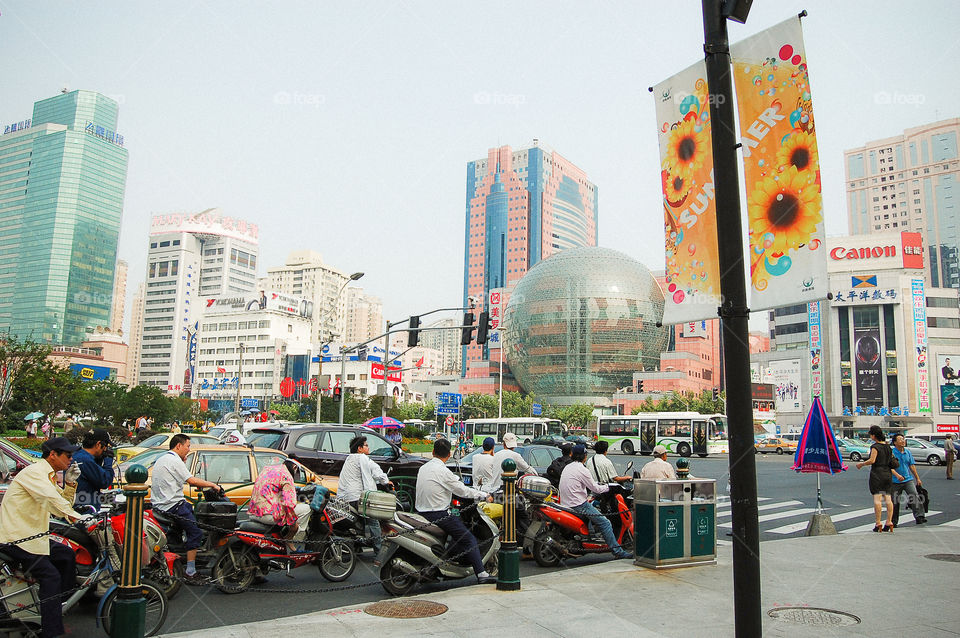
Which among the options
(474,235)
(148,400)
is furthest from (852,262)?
(474,235)

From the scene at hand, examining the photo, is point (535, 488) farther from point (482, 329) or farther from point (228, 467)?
point (482, 329)

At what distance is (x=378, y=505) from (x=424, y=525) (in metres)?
1.01

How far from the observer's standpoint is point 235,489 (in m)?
9.70

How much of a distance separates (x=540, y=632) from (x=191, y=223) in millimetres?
187573

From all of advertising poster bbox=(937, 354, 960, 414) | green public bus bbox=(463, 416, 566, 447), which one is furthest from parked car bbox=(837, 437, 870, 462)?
advertising poster bbox=(937, 354, 960, 414)

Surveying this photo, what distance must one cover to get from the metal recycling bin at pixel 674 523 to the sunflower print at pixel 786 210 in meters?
4.30

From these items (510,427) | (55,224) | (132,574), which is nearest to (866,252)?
(510,427)

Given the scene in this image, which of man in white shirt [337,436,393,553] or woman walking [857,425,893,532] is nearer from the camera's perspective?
man in white shirt [337,436,393,553]

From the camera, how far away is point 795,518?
48.4 ft

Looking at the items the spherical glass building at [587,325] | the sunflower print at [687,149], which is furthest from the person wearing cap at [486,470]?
the spherical glass building at [587,325]

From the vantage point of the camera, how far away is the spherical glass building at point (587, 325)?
100250 millimetres

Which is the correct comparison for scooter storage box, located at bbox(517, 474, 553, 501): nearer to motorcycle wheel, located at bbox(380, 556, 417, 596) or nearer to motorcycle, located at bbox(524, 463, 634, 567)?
motorcycle, located at bbox(524, 463, 634, 567)

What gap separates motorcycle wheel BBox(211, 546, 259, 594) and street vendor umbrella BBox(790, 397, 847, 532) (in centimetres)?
927

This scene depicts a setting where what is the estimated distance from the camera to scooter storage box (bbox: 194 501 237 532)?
7.89 metres
